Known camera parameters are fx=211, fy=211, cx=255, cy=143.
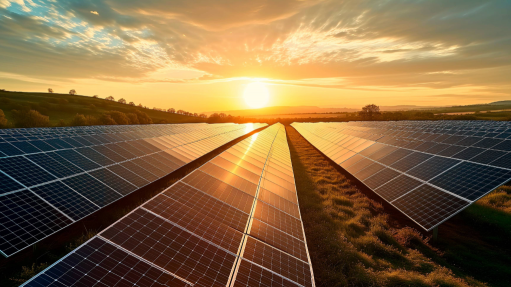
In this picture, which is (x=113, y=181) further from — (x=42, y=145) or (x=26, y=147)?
(x=42, y=145)

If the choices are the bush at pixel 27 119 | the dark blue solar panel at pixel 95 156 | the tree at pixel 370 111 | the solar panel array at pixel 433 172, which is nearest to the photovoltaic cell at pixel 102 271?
the dark blue solar panel at pixel 95 156

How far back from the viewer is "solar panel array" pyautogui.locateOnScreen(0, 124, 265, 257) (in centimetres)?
772

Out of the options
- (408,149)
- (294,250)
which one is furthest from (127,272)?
(408,149)

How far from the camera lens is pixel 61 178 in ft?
35.4

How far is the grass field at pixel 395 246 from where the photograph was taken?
8227mm

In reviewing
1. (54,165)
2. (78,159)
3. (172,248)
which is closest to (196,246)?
(172,248)

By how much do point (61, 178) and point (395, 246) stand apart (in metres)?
17.2

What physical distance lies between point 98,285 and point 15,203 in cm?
759

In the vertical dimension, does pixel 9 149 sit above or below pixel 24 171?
above

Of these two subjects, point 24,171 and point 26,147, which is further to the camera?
point 26,147

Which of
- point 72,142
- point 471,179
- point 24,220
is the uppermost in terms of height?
point 72,142

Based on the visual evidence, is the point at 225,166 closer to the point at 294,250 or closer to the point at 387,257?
the point at 294,250

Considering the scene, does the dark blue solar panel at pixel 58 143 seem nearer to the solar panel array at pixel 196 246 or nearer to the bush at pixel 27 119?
the solar panel array at pixel 196 246

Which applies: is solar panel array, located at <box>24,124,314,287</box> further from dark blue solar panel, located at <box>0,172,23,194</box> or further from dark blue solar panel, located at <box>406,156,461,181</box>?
dark blue solar panel, located at <box>406,156,461,181</box>
